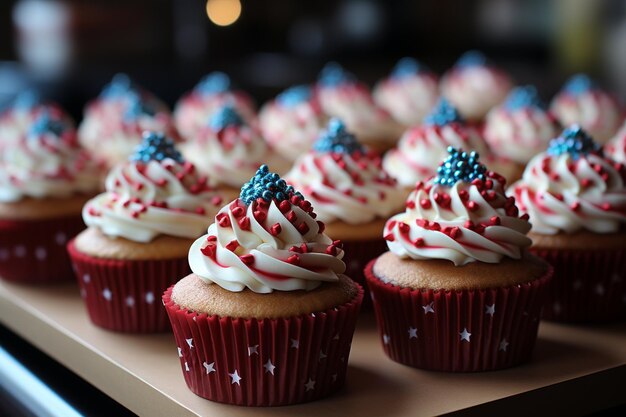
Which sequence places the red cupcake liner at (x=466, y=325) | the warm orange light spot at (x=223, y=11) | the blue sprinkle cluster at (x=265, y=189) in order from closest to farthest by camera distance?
the blue sprinkle cluster at (x=265, y=189) → the red cupcake liner at (x=466, y=325) → the warm orange light spot at (x=223, y=11)

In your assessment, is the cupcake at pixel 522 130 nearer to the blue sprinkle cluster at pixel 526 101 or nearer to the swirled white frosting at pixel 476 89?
the blue sprinkle cluster at pixel 526 101

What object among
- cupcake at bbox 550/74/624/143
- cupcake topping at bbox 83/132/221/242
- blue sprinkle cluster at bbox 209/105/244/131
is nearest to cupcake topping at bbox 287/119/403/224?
cupcake topping at bbox 83/132/221/242

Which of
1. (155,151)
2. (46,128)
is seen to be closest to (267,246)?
(155,151)

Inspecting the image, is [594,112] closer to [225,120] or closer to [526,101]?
[526,101]

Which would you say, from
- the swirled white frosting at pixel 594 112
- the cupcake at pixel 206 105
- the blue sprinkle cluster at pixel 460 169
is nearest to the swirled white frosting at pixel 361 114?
the cupcake at pixel 206 105

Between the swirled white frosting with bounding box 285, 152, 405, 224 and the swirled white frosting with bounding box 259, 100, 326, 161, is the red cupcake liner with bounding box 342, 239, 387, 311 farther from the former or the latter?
the swirled white frosting with bounding box 259, 100, 326, 161

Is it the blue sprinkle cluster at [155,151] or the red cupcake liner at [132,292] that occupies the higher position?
the blue sprinkle cluster at [155,151]

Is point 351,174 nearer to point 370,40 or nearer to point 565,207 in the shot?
point 565,207
